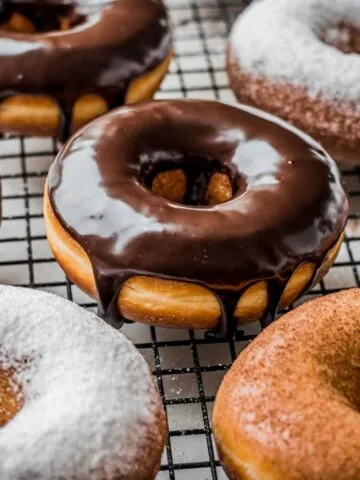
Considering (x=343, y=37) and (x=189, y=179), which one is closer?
(x=189, y=179)

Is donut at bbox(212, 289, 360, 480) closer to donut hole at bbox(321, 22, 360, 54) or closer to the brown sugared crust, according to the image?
the brown sugared crust

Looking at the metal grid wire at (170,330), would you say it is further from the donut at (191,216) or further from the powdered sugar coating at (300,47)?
the powdered sugar coating at (300,47)

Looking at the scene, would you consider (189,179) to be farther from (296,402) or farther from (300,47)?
(296,402)

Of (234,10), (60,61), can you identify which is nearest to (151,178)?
(60,61)

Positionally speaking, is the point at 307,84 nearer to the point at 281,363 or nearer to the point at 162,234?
the point at 162,234

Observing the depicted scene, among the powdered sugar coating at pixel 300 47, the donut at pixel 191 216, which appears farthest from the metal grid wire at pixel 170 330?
the powdered sugar coating at pixel 300 47

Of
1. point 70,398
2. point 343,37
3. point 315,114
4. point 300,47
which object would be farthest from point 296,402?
point 343,37
